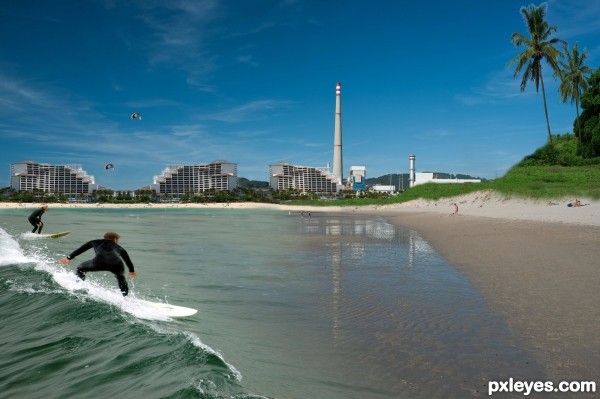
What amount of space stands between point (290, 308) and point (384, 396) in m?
3.96

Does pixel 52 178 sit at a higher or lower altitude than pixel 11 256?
higher

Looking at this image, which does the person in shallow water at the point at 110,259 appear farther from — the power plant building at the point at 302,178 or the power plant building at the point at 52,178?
the power plant building at the point at 52,178

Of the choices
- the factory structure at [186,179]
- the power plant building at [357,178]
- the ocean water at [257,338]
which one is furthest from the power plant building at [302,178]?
the ocean water at [257,338]

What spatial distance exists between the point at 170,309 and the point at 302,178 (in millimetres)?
182816

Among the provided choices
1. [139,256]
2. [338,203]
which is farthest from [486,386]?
[338,203]

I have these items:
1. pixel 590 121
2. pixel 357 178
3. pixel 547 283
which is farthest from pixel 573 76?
pixel 357 178

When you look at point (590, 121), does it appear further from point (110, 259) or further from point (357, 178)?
point (357, 178)

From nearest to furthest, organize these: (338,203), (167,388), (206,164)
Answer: (167,388) < (338,203) < (206,164)

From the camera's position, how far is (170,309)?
24.6ft

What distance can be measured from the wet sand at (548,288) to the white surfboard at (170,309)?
563cm

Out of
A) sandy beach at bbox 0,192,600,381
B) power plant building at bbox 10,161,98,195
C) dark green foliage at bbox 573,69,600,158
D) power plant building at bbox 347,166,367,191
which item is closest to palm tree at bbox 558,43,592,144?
dark green foliage at bbox 573,69,600,158

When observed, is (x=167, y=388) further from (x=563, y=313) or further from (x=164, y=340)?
(x=563, y=313)

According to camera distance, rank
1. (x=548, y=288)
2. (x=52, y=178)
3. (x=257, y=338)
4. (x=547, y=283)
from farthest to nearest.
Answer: (x=52, y=178) < (x=547, y=283) < (x=548, y=288) < (x=257, y=338)

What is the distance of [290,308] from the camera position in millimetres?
8125
